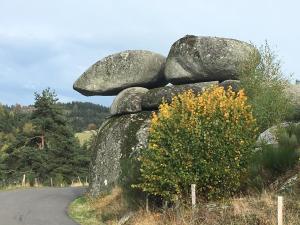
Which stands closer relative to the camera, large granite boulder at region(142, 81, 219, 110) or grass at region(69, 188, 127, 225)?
grass at region(69, 188, 127, 225)

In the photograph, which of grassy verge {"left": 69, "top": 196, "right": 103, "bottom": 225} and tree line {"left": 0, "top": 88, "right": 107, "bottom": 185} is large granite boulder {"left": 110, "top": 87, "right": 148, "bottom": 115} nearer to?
grassy verge {"left": 69, "top": 196, "right": 103, "bottom": 225}

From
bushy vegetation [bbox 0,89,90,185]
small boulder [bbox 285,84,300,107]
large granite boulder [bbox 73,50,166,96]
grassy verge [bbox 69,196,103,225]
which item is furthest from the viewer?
bushy vegetation [bbox 0,89,90,185]

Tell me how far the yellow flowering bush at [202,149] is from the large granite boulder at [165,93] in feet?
30.6

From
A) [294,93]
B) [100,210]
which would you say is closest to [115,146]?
[100,210]

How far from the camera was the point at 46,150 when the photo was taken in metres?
56.1

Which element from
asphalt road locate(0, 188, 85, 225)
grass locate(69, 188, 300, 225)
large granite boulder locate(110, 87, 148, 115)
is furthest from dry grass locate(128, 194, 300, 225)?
large granite boulder locate(110, 87, 148, 115)

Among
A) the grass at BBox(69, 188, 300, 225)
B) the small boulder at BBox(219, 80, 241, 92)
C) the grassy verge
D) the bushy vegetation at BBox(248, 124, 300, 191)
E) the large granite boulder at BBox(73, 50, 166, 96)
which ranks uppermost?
the large granite boulder at BBox(73, 50, 166, 96)

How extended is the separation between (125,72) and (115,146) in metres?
5.07

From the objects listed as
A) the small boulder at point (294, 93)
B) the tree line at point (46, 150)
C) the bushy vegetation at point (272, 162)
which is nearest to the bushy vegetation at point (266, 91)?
the small boulder at point (294, 93)

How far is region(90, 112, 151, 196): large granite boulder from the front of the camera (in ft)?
83.7

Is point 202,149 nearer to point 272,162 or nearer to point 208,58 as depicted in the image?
point 272,162

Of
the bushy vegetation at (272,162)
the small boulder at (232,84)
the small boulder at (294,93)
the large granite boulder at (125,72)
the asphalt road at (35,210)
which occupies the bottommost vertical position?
the asphalt road at (35,210)

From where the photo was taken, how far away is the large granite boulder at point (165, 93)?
2547 cm

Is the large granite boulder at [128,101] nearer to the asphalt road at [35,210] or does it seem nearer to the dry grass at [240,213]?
the asphalt road at [35,210]
